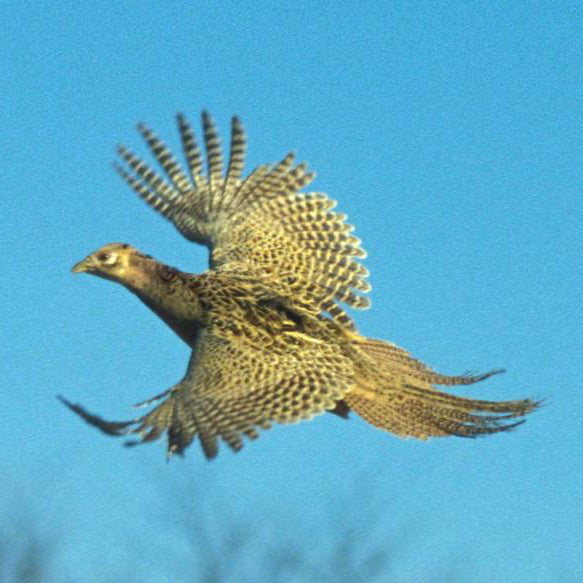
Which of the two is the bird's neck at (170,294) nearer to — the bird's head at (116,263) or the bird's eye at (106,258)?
the bird's head at (116,263)

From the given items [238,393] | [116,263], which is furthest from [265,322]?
[116,263]

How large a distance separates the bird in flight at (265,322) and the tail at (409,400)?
0.01 m

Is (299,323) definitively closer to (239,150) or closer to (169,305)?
(169,305)

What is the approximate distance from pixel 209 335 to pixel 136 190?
4345 millimetres

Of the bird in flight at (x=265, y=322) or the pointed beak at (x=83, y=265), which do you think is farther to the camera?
the pointed beak at (x=83, y=265)

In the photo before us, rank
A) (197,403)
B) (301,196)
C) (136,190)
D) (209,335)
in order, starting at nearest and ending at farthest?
(197,403)
(209,335)
(301,196)
(136,190)

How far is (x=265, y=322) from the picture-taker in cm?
1379

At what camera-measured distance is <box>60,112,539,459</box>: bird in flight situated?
12961mm

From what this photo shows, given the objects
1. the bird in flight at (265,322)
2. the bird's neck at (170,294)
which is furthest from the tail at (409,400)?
the bird's neck at (170,294)

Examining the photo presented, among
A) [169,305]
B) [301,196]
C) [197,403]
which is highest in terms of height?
[301,196]

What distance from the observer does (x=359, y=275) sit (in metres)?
15.5

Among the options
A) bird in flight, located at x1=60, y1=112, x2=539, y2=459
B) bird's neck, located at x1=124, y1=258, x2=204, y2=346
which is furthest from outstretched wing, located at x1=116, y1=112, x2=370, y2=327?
bird's neck, located at x1=124, y1=258, x2=204, y2=346

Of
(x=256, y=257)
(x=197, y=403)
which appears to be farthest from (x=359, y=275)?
(x=197, y=403)

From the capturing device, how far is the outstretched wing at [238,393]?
12539mm
